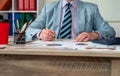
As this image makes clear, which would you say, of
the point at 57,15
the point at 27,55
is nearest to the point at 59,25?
the point at 57,15

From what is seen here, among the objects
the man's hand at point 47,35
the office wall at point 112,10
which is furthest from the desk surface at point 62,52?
the office wall at point 112,10

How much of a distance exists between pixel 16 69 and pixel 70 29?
959mm

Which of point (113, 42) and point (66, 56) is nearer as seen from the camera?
point (66, 56)

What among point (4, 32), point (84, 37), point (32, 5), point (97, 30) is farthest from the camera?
point (32, 5)

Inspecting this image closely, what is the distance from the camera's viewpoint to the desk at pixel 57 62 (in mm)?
1322

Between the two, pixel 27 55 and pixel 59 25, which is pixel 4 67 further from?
pixel 59 25

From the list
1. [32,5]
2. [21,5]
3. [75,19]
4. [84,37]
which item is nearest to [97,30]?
[75,19]

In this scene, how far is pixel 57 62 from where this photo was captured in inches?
54.2

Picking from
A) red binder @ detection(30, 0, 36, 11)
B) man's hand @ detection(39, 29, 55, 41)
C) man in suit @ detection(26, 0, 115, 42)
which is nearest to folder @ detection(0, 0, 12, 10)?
red binder @ detection(30, 0, 36, 11)

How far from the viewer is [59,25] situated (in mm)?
2340

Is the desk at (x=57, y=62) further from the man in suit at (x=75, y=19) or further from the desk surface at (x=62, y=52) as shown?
the man in suit at (x=75, y=19)

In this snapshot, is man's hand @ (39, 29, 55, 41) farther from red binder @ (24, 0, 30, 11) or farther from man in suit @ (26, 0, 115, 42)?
red binder @ (24, 0, 30, 11)

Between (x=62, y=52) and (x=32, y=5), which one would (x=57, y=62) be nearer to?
(x=62, y=52)

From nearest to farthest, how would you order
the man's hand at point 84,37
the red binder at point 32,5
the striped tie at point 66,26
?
the man's hand at point 84,37
the striped tie at point 66,26
the red binder at point 32,5
